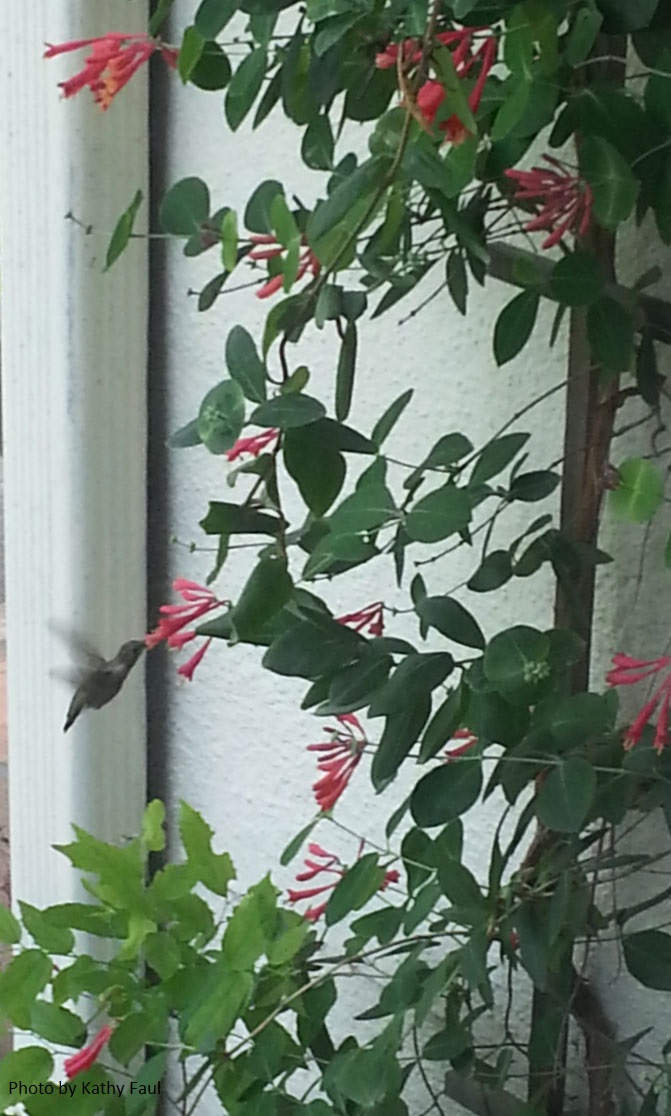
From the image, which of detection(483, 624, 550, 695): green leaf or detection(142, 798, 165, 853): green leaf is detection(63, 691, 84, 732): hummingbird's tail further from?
detection(483, 624, 550, 695): green leaf

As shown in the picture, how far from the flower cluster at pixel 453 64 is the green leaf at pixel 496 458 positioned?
11cm

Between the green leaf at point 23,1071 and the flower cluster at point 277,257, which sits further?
the green leaf at point 23,1071

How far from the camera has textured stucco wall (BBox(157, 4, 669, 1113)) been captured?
0.59 meters

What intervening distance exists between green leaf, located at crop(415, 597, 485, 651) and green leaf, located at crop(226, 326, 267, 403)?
13cm

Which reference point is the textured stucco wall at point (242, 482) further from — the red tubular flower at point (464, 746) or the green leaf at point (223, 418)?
the green leaf at point (223, 418)

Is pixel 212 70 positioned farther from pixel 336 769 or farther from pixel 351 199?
pixel 336 769

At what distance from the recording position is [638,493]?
416 millimetres

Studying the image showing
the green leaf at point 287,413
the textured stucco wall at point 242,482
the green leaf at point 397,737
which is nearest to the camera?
the green leaf at point 287,413

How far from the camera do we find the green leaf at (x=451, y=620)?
1.54 feet

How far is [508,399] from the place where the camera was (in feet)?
1.97

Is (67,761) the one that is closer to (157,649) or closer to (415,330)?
(157,649)

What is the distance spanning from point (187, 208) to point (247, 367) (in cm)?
17

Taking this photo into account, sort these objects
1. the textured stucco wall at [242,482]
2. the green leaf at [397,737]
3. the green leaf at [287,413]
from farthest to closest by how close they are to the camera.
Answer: the textured stucco wall at [242,482]
the green leaf at [397,737]
the green leaf at [287,413]

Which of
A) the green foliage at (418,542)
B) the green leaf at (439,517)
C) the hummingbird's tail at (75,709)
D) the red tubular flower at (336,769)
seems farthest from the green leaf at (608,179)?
the hummingbird's tail at (75,709)
